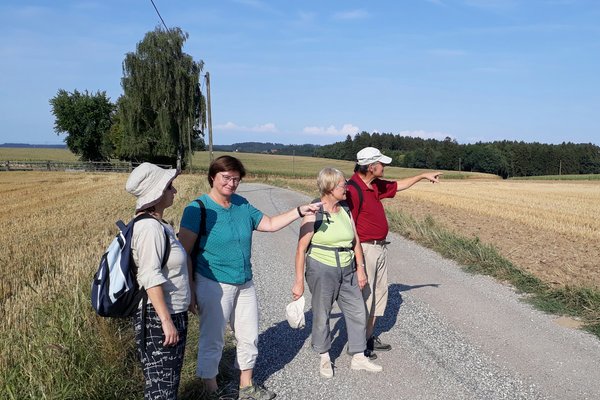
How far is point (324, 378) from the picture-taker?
4.17 meters

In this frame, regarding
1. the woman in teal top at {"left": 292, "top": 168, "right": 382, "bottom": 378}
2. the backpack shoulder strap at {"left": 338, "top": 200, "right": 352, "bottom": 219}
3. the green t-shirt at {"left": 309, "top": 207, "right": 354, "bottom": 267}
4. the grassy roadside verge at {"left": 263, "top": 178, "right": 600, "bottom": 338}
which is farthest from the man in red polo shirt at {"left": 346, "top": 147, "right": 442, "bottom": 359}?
the grassy roadside verge at {"left": 263, "top": 178, "right": 600, "bottom": 338}

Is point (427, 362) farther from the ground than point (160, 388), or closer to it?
closer to it

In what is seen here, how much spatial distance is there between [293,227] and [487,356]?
9325 mm

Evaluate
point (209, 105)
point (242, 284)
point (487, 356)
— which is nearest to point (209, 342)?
point (242, 284)

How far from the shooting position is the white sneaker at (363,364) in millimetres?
4273

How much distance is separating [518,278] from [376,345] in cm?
336

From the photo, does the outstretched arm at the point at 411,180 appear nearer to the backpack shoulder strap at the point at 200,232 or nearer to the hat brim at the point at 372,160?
the hat brim at the point at 372,160

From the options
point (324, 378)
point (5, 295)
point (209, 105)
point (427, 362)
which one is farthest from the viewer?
point (209, 105)

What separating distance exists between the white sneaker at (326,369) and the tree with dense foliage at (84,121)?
6452 cm

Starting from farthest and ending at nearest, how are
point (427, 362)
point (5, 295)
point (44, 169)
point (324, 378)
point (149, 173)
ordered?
1. point (44, 169)
2. point (5, 295)
3. point (427, 362)
4. point (324, 378)
5. point (149, 173)

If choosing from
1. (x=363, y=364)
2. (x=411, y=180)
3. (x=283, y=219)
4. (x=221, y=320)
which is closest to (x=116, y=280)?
(x=221, y=320)

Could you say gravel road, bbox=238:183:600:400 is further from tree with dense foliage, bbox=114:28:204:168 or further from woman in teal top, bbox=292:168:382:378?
tree with dense foliage, bbox=114:28:204:168

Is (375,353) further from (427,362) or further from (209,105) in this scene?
(209,105)

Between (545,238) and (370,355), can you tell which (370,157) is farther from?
(545,238)
